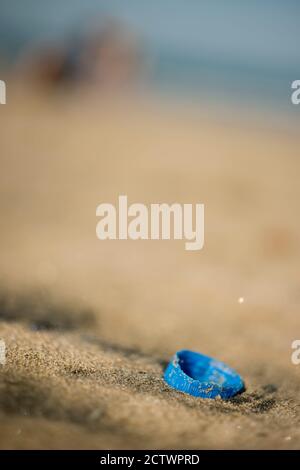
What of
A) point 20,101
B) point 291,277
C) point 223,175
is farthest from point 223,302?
point 20,101

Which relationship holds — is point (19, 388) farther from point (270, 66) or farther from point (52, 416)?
point (270, 66)

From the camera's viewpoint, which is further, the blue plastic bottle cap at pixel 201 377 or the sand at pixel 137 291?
the blue plastic bottle cap at pixel 201 377

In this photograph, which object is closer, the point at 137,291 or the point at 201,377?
the point at 201,377

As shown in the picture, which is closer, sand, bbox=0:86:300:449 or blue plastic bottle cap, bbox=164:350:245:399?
sand, bbox=0:86:300:449

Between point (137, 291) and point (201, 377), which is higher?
point (137, 291)
